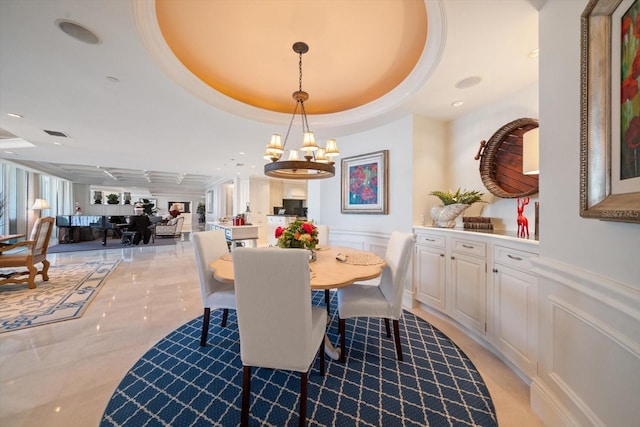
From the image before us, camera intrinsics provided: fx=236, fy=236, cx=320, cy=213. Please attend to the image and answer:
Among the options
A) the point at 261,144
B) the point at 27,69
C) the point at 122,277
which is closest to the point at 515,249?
the point at 261,144

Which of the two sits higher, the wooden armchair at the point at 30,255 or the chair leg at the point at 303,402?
the wooden armchair at the point at 30,255

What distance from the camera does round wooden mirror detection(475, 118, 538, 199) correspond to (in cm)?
229

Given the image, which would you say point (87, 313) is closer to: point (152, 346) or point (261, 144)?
point (152, 346)

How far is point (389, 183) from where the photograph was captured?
324 centimetres

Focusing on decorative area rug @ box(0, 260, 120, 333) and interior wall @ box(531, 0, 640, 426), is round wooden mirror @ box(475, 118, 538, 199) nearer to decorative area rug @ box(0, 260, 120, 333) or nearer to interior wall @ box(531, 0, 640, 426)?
interior wall @ box(531, 0, 640, 426)

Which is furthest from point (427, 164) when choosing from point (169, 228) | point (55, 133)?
point (169, 228)

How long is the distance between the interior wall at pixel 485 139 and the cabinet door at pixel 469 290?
737mm

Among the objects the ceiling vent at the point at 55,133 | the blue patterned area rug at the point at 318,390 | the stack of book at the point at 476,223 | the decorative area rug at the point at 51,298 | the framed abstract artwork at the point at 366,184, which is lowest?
the blue patterned area rug at the point at 318,390

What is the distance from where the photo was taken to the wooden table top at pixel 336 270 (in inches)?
60.7

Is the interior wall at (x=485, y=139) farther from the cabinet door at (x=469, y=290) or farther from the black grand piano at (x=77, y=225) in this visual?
the black grand piano at (x=77, y=225)

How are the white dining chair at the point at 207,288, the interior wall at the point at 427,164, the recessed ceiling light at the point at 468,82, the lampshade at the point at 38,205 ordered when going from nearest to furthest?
the white dining chair at the point at 207,288 → the recessed ceiling light at the point at 468,82 → the interior wall at the point at 427,164 → the lampshade at the point at 38,205

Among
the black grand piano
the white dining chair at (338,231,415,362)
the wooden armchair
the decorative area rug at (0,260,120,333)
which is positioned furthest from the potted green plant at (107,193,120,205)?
the white dining chair at (338,231,415,362)

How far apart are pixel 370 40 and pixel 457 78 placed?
0.90 meters

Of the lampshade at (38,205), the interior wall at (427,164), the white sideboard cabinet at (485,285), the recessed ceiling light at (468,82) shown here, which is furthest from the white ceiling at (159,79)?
the lampshade at (38,205)
